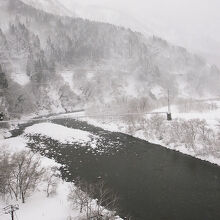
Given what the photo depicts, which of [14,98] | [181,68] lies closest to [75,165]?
[14,98]

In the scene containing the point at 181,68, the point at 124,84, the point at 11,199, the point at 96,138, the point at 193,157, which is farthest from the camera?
the point at 181,68

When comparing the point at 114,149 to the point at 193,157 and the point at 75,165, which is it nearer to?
the point at 75,165

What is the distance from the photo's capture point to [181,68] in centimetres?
18875

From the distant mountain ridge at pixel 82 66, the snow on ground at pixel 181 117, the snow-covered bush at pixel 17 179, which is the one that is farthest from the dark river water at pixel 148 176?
the distant mountain ridge at pixel 82 66

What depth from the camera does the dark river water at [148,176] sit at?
26453 mm

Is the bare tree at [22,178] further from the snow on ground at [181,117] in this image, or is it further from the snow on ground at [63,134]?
the snow on ground at [181,117]

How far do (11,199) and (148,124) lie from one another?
1539 inches

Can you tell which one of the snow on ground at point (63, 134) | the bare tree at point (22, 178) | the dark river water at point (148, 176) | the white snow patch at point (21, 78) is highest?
the white snow patch at point (21, 78)

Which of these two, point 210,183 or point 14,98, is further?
point 14,98

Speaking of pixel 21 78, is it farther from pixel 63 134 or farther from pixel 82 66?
pixel 63 134

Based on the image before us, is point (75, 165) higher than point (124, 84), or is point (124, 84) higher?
point (124, 84)

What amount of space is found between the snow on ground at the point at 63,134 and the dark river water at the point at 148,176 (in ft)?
14.2

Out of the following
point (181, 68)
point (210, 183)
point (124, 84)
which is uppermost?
point (181, 68)

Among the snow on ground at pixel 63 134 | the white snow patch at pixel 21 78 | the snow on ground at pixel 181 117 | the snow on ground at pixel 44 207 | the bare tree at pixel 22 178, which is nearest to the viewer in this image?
the snow on ground at pixel 44 207
